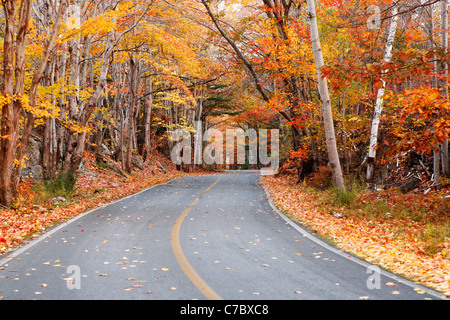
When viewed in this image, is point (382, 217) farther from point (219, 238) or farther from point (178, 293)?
point (178, 293)

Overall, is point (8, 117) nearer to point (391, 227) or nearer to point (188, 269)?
point (188, 269)

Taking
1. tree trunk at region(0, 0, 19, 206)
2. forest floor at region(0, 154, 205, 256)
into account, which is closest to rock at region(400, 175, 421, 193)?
forest floor at region(0, 154, 205, 256)

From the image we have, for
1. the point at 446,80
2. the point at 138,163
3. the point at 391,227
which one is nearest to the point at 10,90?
the point at 391,227

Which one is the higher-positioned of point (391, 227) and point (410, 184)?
point (410, 184)

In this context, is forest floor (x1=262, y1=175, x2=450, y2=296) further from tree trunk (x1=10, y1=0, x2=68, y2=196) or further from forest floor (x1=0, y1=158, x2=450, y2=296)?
tree trunk (x1=10, y1=0, x2=68, y2=196)

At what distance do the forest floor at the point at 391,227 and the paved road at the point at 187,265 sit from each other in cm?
54

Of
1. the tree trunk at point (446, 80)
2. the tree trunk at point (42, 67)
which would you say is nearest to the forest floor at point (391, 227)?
the tree trunk at point (446, 80)

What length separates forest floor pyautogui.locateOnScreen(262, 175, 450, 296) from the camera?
659 cm

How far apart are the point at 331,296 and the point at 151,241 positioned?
430cm

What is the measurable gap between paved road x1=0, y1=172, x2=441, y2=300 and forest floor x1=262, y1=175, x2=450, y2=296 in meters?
0.54

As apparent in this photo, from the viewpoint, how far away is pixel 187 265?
245 inches

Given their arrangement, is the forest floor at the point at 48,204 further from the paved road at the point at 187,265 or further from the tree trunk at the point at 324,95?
the tree trunk at the point at 324,95

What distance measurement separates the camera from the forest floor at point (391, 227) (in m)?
6.59

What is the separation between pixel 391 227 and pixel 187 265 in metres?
6.02
